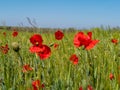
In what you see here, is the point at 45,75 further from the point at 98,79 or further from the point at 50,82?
the point at 98,79

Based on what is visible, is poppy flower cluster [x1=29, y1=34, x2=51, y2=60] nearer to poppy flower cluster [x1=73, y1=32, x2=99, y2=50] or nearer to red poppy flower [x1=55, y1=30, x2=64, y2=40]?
poppy flower cluster [x1=73, y1=32, x2=99, y2=50]

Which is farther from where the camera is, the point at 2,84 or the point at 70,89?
the point at 2,84

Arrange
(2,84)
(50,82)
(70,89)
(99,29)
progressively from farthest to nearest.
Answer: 1. (99,29)
2. (50,82)
3. (2,84)
4. (70,89)

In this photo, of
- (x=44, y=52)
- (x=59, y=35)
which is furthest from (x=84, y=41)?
(x=59, y=35)

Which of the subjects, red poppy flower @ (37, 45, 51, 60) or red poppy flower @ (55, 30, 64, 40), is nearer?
red poppy flower @ (37, 45, 51, 60)

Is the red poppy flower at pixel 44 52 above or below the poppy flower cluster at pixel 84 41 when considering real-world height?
below

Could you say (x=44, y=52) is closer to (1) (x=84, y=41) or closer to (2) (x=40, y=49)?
(2) (x=40, y=49)

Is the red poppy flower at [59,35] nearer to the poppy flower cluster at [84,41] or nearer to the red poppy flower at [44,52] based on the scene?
the poppy flower cluster at [84,41]

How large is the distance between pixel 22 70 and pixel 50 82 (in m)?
0.27

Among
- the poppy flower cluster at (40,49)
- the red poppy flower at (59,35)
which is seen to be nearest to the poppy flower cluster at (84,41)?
the poppy flower cluster at (40,49)

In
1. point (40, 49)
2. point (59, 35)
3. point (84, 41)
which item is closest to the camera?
point (40, 49)

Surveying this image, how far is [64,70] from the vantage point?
7.11 feet

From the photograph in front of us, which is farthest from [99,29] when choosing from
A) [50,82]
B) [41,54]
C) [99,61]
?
[41,54]

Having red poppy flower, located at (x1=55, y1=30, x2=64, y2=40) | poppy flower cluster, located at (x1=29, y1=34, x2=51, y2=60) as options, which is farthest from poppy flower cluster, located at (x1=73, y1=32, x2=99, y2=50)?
red poppy flower, located at (x1=55, y1=30, x2=64, y2=40)
